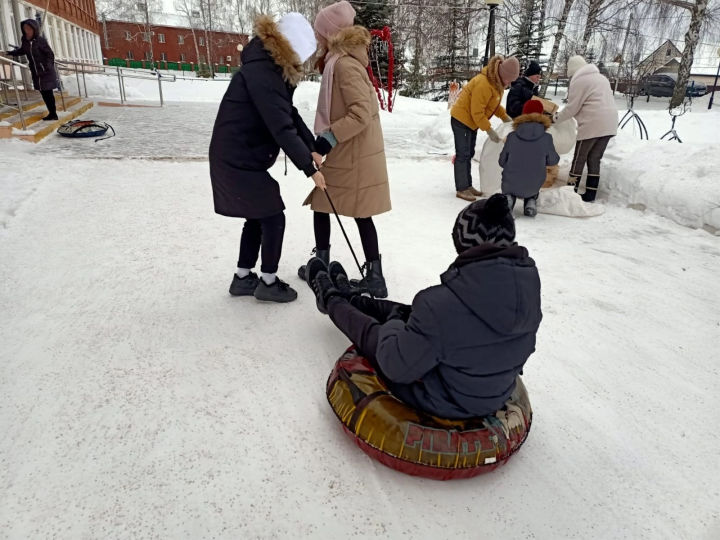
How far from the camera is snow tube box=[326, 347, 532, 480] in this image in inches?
68.4

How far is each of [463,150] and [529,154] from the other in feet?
3.03

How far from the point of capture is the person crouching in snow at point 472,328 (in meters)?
1.61

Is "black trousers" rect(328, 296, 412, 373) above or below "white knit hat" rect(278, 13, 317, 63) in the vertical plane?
below

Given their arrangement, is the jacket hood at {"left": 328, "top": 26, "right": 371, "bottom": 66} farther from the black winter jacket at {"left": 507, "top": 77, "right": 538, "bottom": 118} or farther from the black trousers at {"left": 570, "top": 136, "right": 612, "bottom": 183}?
the black winter jacket at {"left": 507, "top": 77, "right": 538, "bottom": 118}

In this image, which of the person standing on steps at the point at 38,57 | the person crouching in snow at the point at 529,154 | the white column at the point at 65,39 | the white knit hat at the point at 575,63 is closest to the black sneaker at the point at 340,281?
the person crouching in snow at the point at 529,154

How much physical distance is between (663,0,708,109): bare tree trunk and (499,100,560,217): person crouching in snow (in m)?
15.4

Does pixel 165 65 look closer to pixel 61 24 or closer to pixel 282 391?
pixel 61 24

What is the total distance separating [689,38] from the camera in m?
16.6

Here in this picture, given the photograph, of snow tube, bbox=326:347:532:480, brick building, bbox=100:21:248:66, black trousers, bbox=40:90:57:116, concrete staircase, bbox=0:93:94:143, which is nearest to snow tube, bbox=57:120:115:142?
concrete staircase, bbox=0:93:94:143

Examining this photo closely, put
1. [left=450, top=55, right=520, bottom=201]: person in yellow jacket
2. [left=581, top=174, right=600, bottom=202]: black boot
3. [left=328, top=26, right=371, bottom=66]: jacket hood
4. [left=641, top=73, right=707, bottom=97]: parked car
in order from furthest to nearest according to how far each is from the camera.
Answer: [left=641, top=73, right=707, bottom=97]: parked car < [left=581, top=174, right=600, bottom=202]: black boot < [left=450, top=55, right=520, bottom=201]: person in yellow jacket < [left=328, top=26, right=371, bottom=66]: jacket hood

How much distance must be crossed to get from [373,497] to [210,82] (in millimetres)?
26412

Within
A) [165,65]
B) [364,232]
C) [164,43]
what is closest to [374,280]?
[364,232]

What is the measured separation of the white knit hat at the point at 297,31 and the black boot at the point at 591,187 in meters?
4.36

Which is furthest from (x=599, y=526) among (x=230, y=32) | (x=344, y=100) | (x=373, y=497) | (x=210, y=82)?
(x=230, y=32)
